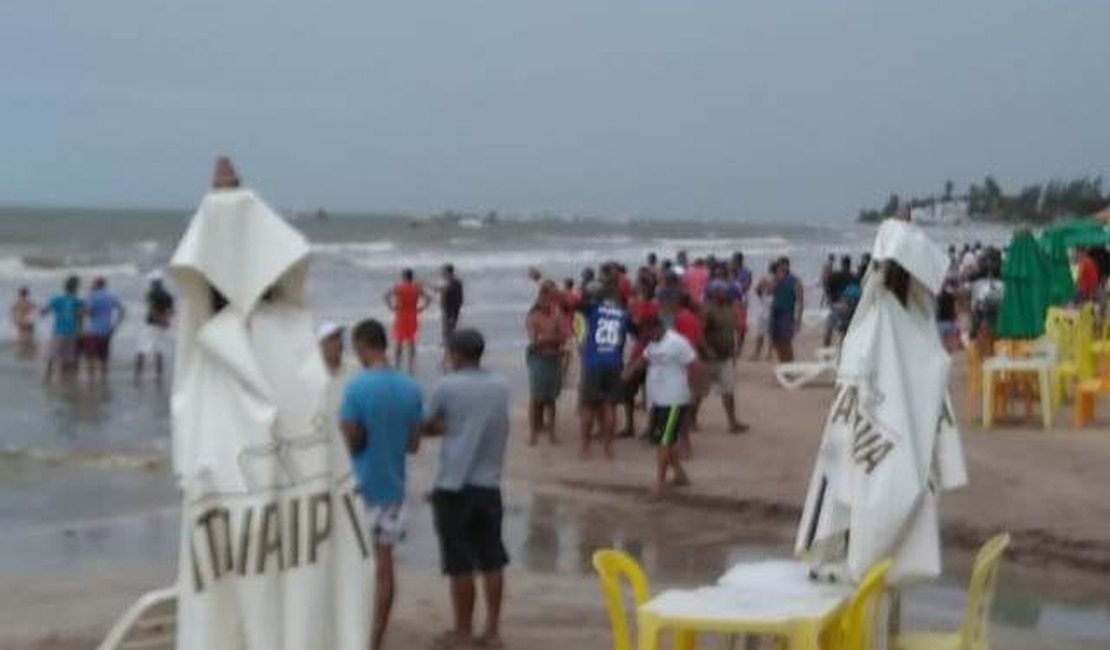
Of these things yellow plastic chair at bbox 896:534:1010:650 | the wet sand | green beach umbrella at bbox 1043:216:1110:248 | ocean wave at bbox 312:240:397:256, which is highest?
green beach umbrella at bbox 1043:216:1110:248

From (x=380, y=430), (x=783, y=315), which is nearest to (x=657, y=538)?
(x=380, y=430)

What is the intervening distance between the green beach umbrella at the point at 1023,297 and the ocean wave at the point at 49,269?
39.2m

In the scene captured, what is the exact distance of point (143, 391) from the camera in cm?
2450

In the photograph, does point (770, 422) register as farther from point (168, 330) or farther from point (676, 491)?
point (168, 330)

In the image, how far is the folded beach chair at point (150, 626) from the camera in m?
5.76

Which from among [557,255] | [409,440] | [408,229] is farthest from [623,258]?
[409,440]

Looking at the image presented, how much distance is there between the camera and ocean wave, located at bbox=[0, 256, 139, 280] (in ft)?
180

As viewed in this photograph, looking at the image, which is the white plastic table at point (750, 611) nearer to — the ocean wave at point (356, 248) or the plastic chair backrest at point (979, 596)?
the plastic chair backrest at point (979, 596)

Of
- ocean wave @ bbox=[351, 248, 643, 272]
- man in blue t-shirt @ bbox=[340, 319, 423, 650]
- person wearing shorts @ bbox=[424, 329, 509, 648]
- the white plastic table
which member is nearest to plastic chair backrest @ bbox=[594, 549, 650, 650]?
the white plastic table

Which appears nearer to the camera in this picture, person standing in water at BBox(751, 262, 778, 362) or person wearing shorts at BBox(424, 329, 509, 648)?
person wearing shorts at BBox(424, 329, 509, 648)

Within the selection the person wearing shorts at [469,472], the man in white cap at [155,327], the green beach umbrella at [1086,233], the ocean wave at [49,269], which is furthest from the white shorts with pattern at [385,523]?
the ocean wave at [49,269]

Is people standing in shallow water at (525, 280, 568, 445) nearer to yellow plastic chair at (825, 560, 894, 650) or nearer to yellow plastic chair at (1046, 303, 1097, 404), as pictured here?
yellow plastic chair at (1046, 303, 1097, 404)

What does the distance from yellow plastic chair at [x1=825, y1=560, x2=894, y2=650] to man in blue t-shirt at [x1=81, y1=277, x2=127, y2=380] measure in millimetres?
20854

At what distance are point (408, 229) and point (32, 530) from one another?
87.7m
